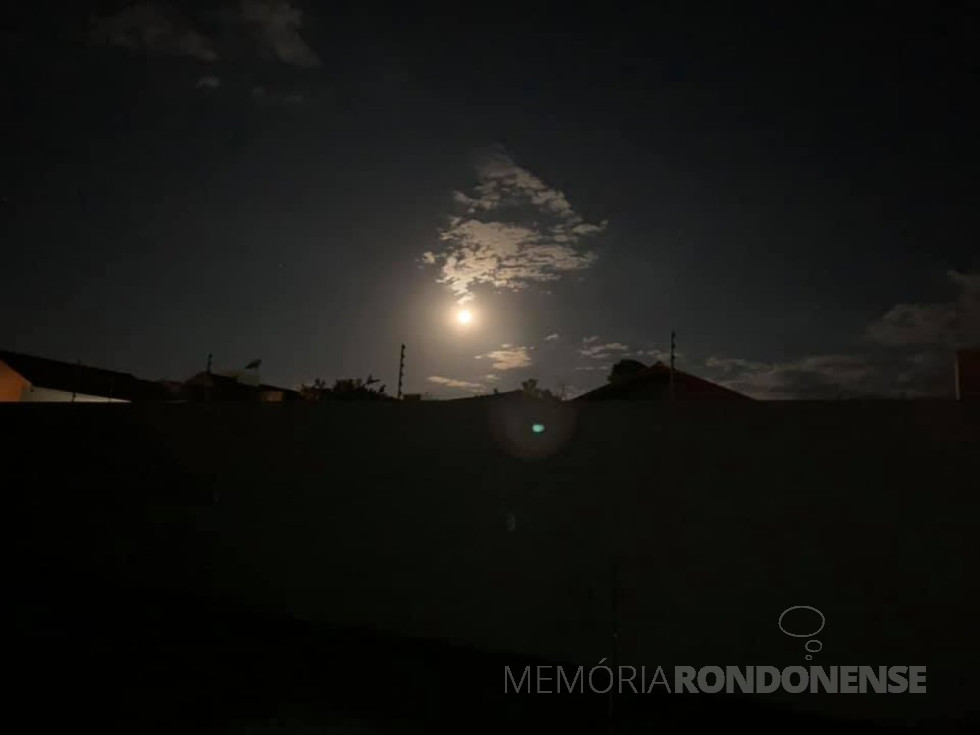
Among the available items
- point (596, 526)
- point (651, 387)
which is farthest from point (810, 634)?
point (651, 387)

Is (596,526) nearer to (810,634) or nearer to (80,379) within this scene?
(810,634)

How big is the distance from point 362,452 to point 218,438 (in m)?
2.36

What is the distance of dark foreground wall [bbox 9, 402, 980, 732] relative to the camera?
5.73 meters

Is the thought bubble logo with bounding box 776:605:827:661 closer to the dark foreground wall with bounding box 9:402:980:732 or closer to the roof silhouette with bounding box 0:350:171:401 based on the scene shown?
the dark foreground wall with bounding box 9:402:980:732

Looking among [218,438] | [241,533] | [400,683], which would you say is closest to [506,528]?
[400,683]

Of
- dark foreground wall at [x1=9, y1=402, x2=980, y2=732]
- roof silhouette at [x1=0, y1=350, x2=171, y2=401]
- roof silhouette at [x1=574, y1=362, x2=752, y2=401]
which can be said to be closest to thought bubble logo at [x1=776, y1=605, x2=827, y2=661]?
dark foreground wall at [x1=9, y1=402, x2=980, y2=732]

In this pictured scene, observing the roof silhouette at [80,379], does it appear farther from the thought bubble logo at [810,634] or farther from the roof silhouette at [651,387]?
the thought bubble logo at [810,634]

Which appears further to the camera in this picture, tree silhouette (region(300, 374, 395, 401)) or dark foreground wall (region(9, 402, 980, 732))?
tree silhouette (region(300, 374, 395, 401))

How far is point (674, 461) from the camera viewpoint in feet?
21.3

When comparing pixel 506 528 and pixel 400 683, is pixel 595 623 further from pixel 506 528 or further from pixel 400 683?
pixel 400 683

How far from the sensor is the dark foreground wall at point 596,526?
5730mm

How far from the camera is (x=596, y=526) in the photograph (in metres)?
6.69

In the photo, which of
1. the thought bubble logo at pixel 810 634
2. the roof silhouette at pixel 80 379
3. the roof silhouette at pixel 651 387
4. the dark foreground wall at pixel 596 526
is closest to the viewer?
the dark foreground wall at pixel 596 526

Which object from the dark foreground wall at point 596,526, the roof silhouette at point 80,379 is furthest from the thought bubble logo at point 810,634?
the roof silhouette at point 80,379
